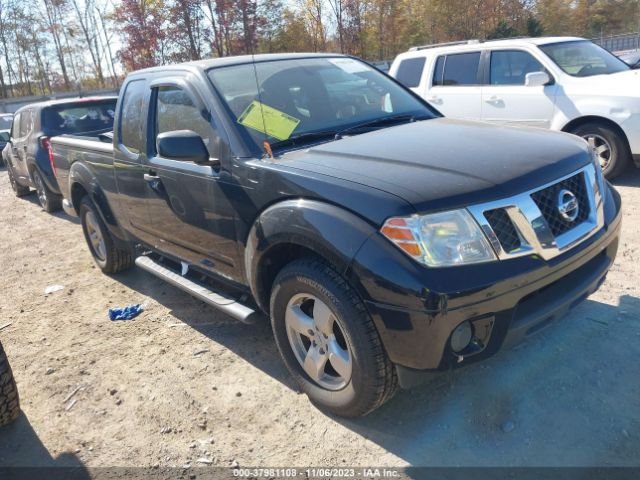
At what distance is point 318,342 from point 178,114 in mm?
1873

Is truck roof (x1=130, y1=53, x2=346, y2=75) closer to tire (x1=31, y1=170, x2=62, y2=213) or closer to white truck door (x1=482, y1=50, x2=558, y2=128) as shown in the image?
white truck door (x1=482, y1=50, x2=558, y2=128)

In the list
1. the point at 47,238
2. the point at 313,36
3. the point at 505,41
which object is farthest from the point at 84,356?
the point at 313,36

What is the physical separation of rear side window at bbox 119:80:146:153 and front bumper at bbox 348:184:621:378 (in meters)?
2.41

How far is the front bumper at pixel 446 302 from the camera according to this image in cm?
222

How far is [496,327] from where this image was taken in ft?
7.67

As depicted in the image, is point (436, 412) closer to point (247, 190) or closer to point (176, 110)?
point (247, 190)

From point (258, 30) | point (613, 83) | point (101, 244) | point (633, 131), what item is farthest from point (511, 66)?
point (258, 30)

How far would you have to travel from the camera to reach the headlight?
→ 7.43 feet

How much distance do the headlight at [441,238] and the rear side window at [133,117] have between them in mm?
2456

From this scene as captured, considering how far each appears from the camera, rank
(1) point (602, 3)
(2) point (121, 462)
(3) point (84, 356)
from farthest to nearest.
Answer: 1. (1) point (602, 3)
2. (3) point (84, 356)
3. (2) point (121, 462)

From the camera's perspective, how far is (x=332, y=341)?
2.72 meters

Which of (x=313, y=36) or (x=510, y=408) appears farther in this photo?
(x=313, y=36)

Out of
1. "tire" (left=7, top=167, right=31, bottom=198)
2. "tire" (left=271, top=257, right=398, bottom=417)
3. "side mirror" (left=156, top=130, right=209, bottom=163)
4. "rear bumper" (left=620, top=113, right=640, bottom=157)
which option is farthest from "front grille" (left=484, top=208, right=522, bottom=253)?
"tire" (left=7, top=167, right=31, bottom=198)

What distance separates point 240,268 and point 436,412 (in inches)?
54.6
